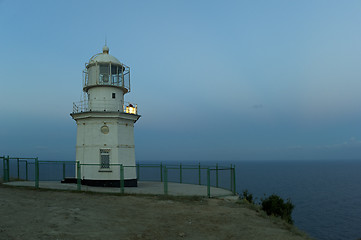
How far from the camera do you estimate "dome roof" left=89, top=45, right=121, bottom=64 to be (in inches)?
890

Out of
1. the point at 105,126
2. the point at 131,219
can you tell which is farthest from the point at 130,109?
the point at 131,219

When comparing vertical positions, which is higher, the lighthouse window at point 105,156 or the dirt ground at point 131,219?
the lighthouse window at point 105,156

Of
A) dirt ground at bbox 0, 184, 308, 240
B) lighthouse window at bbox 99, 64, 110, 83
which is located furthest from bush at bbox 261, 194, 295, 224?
lighthouse window at bbox 99, 64, 110, 83

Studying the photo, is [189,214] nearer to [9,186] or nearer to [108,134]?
[108,134]

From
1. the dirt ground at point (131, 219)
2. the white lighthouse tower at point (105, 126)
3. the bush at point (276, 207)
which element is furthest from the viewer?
the white lighthouse tower at point (105, 126)

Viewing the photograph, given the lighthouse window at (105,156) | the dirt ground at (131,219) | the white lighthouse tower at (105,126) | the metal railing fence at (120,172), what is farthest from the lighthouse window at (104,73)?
the dirt ground at (131,219)

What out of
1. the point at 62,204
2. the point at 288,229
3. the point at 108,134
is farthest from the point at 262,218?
the point at 108,134

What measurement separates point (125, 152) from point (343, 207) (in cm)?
4319

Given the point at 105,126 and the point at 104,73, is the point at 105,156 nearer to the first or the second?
the point at 105,126

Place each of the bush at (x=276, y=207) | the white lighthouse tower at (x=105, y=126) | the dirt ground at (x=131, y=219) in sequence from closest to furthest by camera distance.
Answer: the dirt ground at (x=131, y=219), the bush at (x=276, y=207), the white lighthouse tower at (x=105, y=126)

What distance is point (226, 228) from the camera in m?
11.1

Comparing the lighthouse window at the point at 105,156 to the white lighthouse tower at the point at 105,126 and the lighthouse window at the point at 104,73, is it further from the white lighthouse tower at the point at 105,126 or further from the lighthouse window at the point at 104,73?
the lighthouse window at the point at 104,73

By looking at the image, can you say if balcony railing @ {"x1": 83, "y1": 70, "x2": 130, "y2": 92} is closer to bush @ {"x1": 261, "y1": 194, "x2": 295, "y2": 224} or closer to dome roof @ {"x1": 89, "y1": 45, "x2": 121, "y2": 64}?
dome roof @ {"x1": 89, "y1": 45, "x2": 121, "y2": 64}

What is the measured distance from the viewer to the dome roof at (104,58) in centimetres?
2259
